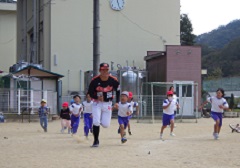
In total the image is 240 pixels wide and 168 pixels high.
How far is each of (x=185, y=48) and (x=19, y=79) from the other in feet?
36.8

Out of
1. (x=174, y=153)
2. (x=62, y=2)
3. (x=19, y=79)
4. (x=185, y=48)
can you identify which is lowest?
(x=174, y=153)

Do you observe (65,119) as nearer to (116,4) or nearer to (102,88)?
(102,88)

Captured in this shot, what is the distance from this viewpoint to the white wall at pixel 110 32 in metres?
38.1

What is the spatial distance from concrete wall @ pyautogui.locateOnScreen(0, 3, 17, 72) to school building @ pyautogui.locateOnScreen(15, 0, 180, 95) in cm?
2339

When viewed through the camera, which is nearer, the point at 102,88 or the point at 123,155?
the point at 123,155

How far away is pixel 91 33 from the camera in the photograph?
38719 mm

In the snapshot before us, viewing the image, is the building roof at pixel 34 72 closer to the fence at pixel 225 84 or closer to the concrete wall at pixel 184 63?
the concrete wall at pixel 184 63

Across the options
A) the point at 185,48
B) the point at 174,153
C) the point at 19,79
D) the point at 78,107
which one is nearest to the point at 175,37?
the point at 185,48

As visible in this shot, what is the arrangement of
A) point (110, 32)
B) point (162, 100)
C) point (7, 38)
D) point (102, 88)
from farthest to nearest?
1. point (7, 38)
2. point (110, 32)
3. point (162, 100)
4. point (102, 88)

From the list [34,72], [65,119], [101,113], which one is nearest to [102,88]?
[101,113]

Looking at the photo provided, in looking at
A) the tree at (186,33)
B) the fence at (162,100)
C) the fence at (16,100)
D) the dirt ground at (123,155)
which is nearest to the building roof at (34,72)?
the fence at (16,100)

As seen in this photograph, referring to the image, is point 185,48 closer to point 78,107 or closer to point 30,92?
point 30,92

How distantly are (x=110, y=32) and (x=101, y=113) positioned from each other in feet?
92.4

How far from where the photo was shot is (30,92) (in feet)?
93.0
